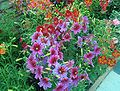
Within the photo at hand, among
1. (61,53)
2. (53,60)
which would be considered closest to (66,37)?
(61,53)

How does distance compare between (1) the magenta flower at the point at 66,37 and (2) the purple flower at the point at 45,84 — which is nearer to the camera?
(2) the purple flower at the point at 45,84

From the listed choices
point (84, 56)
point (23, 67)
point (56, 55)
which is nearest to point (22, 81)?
point (23, 67)

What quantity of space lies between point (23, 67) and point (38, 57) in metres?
0.32

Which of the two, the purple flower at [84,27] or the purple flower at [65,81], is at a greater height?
the purple flower at [84,27]

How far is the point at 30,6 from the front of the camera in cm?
339

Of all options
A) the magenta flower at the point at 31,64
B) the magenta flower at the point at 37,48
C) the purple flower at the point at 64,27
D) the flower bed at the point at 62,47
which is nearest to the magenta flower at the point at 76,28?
the flower bed at the point at 62,47

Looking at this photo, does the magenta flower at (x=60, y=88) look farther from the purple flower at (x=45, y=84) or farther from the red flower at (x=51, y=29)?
the red flower at (x=51, y=29)

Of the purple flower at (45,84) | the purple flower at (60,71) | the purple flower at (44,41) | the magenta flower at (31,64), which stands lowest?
the purple flower at (45,84)

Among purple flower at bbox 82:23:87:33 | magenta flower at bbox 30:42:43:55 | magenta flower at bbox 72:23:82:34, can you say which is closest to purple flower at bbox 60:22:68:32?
magenta flower at bbox 72:23:82:34

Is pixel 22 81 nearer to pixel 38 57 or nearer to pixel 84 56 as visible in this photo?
pixel 38 57

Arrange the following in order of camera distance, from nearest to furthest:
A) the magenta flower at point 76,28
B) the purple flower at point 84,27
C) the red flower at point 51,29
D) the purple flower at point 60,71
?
the purple flower at point 60,71, the red flower at point 51,29, the magenta flower at point 76,28, the purple flower at point 84,27

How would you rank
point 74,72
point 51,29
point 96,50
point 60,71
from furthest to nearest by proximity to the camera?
point 96,50 < point 51,29 < point 74,72 < point 60,71

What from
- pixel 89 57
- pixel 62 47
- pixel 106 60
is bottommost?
pixel 106 60

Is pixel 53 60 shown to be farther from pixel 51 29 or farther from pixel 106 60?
pixel 106 60
